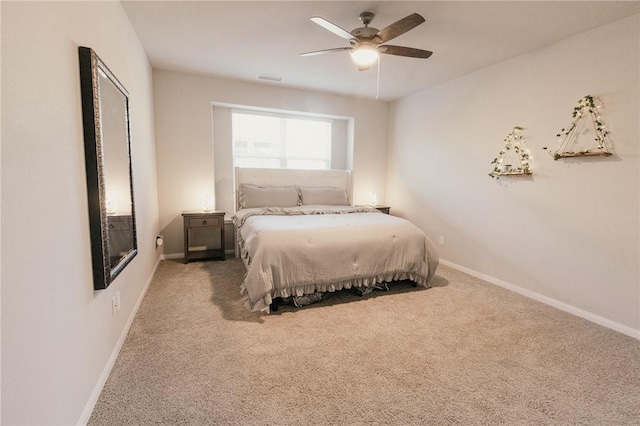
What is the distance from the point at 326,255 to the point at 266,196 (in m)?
1.82

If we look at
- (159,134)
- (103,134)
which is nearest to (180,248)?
(159,134)

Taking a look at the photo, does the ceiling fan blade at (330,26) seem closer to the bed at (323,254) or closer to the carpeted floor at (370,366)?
the bed at (323,254)

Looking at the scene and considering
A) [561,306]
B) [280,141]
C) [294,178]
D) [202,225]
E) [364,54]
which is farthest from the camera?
[280,141]

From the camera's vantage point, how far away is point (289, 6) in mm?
2266

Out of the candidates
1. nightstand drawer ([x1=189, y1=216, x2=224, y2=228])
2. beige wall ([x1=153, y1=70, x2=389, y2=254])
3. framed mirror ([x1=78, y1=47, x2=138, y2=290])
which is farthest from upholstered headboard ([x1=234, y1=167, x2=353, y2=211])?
framed mirror ([x1=78, y1=47, x2=138, y2=290])

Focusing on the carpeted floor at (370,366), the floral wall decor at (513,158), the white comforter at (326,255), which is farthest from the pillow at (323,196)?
the floral wall decor at (513,158)

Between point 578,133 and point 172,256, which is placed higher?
point 578,133

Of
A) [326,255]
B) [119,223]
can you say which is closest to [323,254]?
[326,255]

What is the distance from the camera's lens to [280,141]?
4.93 metres

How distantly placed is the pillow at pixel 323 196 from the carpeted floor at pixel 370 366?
188cm

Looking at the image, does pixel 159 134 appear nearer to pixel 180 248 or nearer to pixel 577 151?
pixel 180 248

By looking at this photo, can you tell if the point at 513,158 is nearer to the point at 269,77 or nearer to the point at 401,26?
the point at 401,26

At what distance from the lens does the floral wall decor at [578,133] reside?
8.07 ft

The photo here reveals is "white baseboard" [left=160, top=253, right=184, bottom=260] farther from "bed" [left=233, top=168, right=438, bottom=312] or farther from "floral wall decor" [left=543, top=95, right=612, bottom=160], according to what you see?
"floral wall decor" [left=543, top=95, right=612, bottom=160]
